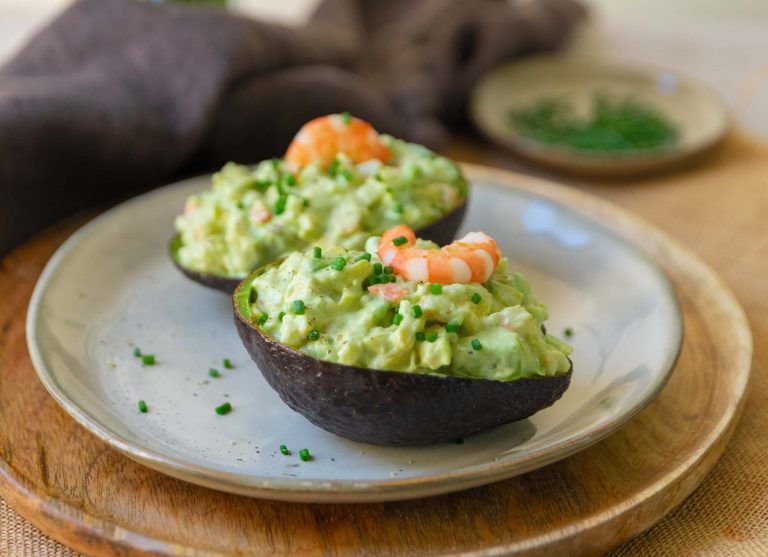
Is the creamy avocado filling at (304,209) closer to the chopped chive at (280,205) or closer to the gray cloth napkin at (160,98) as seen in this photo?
the chopped chive at (280,205)

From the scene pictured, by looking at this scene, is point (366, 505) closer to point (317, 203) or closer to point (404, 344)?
point (404, 344)

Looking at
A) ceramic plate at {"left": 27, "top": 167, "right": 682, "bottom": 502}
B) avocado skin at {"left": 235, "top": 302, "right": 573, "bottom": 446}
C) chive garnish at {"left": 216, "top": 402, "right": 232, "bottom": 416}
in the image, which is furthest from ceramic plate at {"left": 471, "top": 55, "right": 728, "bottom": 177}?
chive garnish at {"left": 216, "top": 402, "right": 232, "bottom": 416}

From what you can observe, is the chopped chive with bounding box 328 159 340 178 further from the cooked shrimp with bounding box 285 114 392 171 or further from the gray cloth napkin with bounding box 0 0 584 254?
the gray cloth napkin with bounding box 0 0 584 254

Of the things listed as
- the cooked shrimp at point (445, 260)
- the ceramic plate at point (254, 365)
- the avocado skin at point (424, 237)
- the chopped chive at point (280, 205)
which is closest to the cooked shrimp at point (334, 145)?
the chopped chive at point (280, 205)

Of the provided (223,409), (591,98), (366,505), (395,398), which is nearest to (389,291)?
(395,398)

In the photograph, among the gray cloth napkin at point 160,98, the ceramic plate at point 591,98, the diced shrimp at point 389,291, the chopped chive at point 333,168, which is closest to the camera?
the diced shrimp at point 389,291

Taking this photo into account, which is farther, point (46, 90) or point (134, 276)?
point (46, 90)

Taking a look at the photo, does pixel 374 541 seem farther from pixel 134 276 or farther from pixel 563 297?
pixel 134 276

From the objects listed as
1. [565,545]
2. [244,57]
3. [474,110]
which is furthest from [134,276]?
[474,110]
